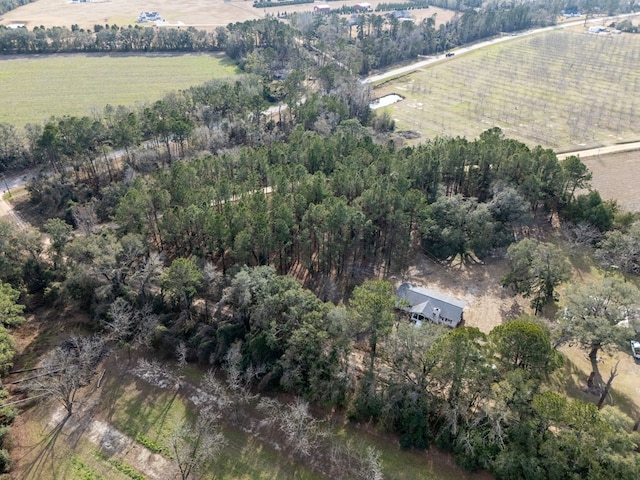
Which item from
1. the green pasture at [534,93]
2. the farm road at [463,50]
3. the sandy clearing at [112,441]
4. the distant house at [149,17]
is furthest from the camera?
the distant house at [149,17]

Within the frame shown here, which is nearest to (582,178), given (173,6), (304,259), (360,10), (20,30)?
(304,259)

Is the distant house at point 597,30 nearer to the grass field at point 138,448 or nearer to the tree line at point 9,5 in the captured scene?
the grass field at point 138,448

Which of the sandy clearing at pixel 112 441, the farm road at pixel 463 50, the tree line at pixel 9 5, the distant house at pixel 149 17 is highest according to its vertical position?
the tree line at pixel 9 5

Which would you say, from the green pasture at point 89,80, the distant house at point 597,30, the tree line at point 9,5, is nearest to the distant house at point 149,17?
the green pasture at point 89,80

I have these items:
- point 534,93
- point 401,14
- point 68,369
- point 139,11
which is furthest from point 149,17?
point 68,369

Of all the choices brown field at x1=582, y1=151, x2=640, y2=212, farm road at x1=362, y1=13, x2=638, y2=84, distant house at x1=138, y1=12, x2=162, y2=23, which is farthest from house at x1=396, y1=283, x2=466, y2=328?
distant house at x1=138, y1=12, x2=162, y2=23

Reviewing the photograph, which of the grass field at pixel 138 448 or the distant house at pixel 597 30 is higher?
the distant house at pixel 597 30

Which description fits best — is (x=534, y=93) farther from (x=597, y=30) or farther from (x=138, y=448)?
(x=138, y=448)
